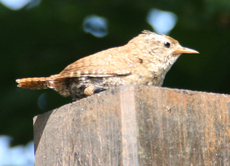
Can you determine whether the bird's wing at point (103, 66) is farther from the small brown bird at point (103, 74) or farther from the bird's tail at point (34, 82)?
the bird's tail at point (34, 82)

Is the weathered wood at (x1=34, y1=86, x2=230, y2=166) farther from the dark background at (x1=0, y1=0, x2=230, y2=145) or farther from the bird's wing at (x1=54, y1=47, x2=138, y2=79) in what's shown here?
the dark background at (x1=0, y1=0, x2=230, y2=145)

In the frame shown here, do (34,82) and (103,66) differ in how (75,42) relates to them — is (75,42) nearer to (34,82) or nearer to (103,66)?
(103,66)

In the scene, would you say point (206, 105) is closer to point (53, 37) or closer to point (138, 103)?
point (138, 103)

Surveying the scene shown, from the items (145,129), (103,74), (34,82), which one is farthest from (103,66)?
(145,129)

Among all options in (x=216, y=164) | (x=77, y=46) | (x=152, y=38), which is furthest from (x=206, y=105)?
(x=77, y=46)

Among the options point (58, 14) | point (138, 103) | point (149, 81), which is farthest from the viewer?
point (58, 14)

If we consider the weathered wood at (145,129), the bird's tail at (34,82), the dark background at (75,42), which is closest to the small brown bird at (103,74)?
the bird's tail at (34,82)

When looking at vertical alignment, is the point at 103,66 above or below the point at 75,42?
below
